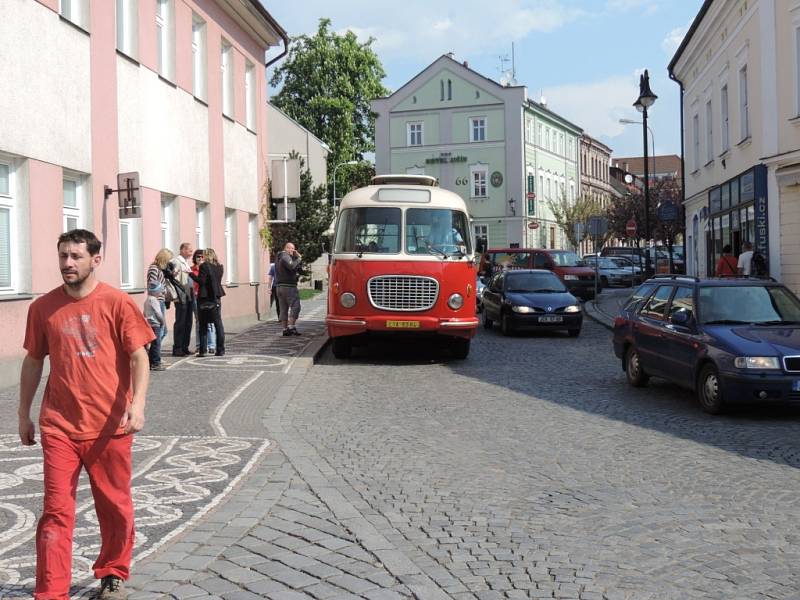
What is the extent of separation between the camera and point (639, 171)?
148 metres

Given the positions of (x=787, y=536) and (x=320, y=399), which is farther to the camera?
(x=320, y=399)

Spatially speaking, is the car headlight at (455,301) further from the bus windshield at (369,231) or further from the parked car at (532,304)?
the parked car at (532,304)

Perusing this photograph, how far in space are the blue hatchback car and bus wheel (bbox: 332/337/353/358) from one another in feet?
16.2

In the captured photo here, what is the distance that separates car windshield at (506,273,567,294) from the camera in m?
23.6

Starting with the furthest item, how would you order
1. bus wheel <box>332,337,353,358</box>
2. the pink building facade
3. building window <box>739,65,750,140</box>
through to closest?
building window <box>739,65,750,140</box>, bus wheel <box>332,337,353,358</box>, the pink building facade

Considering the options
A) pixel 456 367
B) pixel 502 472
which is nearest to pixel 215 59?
pixel 456 367

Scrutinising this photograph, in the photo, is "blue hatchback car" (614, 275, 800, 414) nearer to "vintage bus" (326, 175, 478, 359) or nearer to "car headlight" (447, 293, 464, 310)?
"car headlight" (447, 293, 464, 310)

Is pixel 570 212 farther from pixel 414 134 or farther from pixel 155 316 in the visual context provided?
pixel 155 316

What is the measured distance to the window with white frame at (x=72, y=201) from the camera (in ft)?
50.4

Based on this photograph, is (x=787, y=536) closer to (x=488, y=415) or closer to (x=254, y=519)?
(x=254, y=519)

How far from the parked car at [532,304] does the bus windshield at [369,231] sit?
233 inches

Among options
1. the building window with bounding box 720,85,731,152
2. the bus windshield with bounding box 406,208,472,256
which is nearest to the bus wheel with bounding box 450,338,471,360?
the bus windshield with bounding box 406,208,472,256

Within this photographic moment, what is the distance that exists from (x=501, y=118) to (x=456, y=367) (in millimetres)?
55042

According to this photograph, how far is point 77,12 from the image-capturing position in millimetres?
15766
